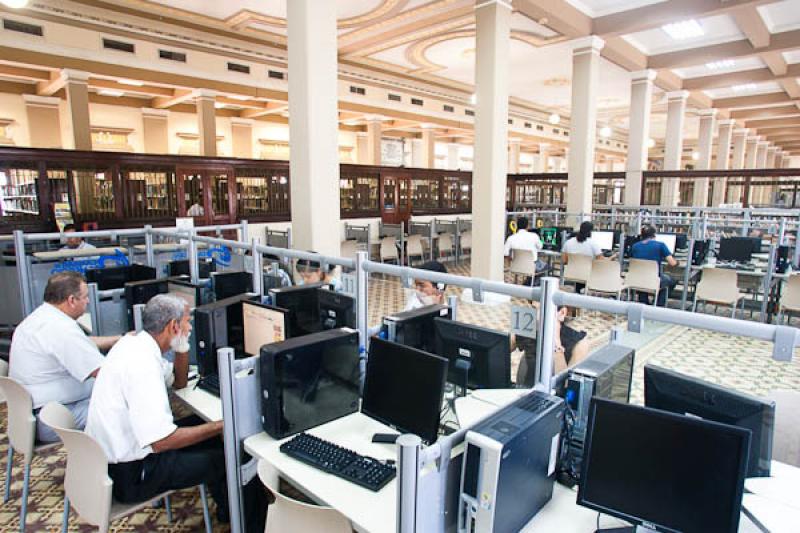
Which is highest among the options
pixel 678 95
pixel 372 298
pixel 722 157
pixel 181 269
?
pixel 678 95

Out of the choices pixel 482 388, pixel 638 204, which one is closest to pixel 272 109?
pixel 638 204

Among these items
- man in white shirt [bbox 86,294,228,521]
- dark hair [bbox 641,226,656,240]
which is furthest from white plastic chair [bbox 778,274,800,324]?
man in white shirt [bbox 86,294,228,521]

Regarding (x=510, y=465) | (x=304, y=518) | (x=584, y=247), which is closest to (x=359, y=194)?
(x=584, y=247)

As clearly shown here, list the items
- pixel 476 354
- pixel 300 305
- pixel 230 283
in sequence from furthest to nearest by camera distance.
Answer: pixel 230 283, pixel 300 305, pixel 476 354

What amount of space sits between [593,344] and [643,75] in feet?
26.1

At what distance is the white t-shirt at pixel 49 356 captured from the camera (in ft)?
8.20

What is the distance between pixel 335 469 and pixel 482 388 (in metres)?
0.74

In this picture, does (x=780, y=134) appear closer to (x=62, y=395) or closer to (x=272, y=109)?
(x=272, y=109)

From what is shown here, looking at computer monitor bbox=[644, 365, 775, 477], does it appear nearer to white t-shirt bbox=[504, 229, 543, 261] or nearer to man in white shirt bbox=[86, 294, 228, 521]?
man in white shirt bbox=[86, 294, 228, 521]

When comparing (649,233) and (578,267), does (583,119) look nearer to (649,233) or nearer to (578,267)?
(649,233)

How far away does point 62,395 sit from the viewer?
8.46 feet

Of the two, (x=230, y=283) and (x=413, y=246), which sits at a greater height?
(x=230, y=283)

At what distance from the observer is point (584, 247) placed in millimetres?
6688

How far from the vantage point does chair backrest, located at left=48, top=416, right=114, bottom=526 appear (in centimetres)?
185
